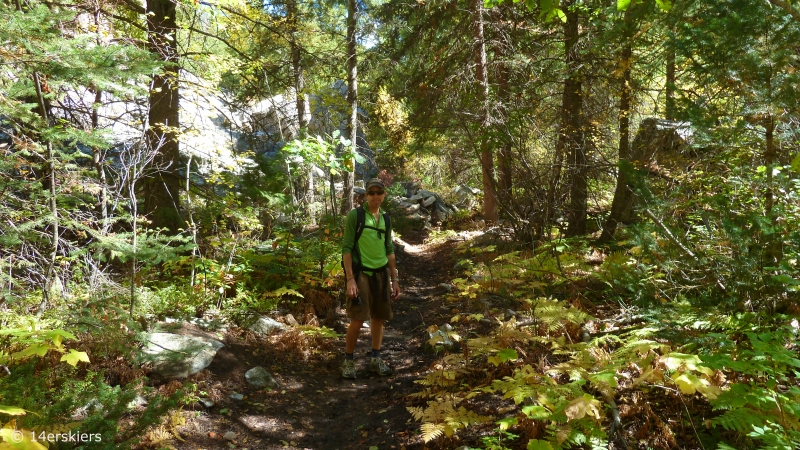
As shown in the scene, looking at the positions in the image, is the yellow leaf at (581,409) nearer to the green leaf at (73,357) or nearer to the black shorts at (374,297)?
the green leaf at (73,357)

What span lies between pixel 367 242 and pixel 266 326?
2.13 metres

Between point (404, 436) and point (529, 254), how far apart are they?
5.14 meters

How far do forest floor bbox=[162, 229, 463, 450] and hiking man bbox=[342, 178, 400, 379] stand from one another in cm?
44

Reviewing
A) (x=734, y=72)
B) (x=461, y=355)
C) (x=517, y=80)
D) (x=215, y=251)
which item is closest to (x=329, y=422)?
(x=461, y=355)

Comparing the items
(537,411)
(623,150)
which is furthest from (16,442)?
(623,150)

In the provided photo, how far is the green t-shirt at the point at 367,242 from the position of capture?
16.9 ft

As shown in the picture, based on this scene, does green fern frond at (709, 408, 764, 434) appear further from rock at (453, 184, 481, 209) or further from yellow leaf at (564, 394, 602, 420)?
rock at (453, 184, 481, 209)

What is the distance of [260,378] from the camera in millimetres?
4848

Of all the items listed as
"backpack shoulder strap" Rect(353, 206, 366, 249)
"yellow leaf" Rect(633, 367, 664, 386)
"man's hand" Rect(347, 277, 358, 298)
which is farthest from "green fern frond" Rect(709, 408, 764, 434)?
"backpack shoulder strap" Rect(353, 206, 366, 249)

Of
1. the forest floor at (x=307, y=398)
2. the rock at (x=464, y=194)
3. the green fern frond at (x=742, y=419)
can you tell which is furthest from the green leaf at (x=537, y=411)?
the rock at (x=464, y=194)

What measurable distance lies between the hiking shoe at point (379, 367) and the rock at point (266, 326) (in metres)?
1.57

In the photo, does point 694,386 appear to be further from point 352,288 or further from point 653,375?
point 352,288

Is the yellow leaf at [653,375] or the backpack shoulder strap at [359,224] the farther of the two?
the backpack shoulder strap at [359,224]

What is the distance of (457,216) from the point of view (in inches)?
768
